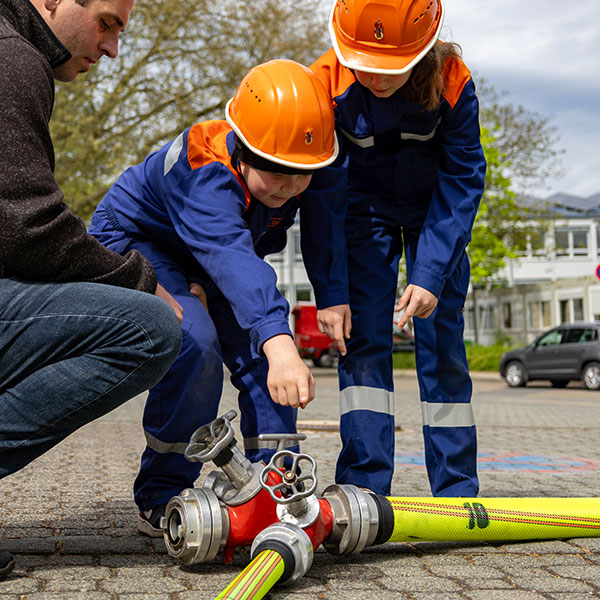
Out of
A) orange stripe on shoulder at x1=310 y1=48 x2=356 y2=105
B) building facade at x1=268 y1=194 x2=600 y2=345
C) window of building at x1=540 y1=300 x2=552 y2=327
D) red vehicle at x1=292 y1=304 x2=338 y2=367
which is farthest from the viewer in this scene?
window of building at x1=540 y1=300 x2=552 y2=327

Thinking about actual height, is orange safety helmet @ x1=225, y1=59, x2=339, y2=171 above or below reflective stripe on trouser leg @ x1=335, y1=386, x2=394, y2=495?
above

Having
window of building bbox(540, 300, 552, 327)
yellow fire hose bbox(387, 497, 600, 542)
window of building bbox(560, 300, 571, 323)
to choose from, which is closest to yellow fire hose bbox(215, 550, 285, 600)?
yellow fire hose bbox(387, 497, 600, 542)

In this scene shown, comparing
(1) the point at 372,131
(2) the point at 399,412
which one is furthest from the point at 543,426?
(1) the point at 372,131

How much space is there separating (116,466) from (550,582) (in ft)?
11.2

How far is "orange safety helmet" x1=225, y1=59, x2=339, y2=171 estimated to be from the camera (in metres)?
2.87

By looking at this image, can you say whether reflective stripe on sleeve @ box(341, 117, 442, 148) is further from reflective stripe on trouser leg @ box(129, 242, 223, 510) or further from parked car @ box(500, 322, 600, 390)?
parked car @ box(500, 322, 600, 390)

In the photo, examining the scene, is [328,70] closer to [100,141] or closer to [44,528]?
[44,528]

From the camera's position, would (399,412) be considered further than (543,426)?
Yes

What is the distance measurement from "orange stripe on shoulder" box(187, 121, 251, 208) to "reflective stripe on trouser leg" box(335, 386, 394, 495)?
97 cm

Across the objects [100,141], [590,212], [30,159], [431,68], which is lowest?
[30,159]

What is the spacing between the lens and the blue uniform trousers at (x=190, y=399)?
2967 millimetres

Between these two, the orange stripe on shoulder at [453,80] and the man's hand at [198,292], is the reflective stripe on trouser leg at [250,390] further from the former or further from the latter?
the orange stripe on shoulder at [453,80]

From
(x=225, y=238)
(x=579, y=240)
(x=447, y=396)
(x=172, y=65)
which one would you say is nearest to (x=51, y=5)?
(x=225, y=238)

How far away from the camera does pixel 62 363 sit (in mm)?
2428
